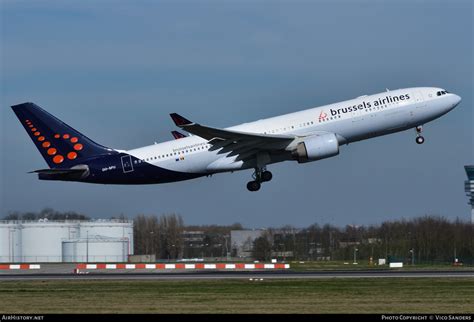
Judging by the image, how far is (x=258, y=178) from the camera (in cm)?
5588

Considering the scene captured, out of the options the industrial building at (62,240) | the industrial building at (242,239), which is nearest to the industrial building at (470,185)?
the industrial building at (242,239)

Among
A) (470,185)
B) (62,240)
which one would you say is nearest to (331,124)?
(62,240)

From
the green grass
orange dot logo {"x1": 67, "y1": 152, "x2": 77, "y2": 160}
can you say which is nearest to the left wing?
orange dot logo {"x1": 67, "y1": 152, "x2": 77, "y2": 160}

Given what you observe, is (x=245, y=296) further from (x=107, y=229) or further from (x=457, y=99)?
(x=107, y=229)

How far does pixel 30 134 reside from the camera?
57812mm

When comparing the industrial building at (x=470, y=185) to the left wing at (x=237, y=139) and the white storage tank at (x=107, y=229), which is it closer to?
the white storage tank at (x=107, y=229)

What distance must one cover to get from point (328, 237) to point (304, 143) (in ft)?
187

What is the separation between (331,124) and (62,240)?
5945 centimetres

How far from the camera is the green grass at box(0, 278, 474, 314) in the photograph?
3100 cm

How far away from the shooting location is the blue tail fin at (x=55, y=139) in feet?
184

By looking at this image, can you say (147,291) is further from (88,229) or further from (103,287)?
(88,229)

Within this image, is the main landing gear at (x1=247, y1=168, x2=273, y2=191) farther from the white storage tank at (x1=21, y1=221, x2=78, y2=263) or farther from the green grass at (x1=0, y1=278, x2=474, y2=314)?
the white storage tank at (x1=21, y1=221, x2=78, y2=263)

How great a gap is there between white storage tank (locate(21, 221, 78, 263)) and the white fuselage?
53638 mm

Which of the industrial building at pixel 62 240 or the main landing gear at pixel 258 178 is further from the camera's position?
the industrial building at pixel 62 240
